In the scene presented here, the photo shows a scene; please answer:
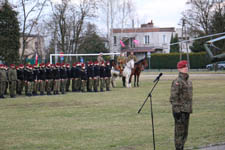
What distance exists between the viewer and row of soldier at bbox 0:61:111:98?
980 inches

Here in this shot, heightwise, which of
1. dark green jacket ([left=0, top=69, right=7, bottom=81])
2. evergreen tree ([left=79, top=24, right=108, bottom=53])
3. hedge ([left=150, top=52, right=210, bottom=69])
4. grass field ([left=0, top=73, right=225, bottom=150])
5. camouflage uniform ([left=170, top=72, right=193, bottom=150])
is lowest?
grass field ([left=0, top=73, right=225, bottom=150])

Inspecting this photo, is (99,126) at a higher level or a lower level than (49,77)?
lower

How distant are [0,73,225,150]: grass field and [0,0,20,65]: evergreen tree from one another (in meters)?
13.2

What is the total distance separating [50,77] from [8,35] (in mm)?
8617

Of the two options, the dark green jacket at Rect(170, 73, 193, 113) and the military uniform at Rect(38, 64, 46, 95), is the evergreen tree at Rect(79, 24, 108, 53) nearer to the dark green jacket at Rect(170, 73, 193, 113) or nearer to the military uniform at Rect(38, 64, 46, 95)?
the military uniform at Rect(38, 64, 46, 95)

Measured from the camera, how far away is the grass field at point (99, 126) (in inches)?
431

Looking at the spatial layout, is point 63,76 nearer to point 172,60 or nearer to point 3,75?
point 3,75

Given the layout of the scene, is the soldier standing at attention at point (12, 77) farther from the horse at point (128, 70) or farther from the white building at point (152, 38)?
the white building at point (152, 38)

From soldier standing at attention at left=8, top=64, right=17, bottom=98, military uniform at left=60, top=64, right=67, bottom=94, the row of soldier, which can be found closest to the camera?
soldier standing at attention at left=8, top=64, right=17, bottom=98

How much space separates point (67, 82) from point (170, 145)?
1816 cm

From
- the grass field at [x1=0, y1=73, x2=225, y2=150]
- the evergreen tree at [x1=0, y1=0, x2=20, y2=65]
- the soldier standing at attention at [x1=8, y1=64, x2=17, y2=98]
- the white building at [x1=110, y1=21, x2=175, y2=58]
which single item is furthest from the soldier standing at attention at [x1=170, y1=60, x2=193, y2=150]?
the white building at [x1=110, y1=21, x2=175, y2=58]

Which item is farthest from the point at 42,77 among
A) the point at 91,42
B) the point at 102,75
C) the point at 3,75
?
the point at 91,42

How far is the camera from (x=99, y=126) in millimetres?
13453

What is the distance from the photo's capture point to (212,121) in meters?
14.1
